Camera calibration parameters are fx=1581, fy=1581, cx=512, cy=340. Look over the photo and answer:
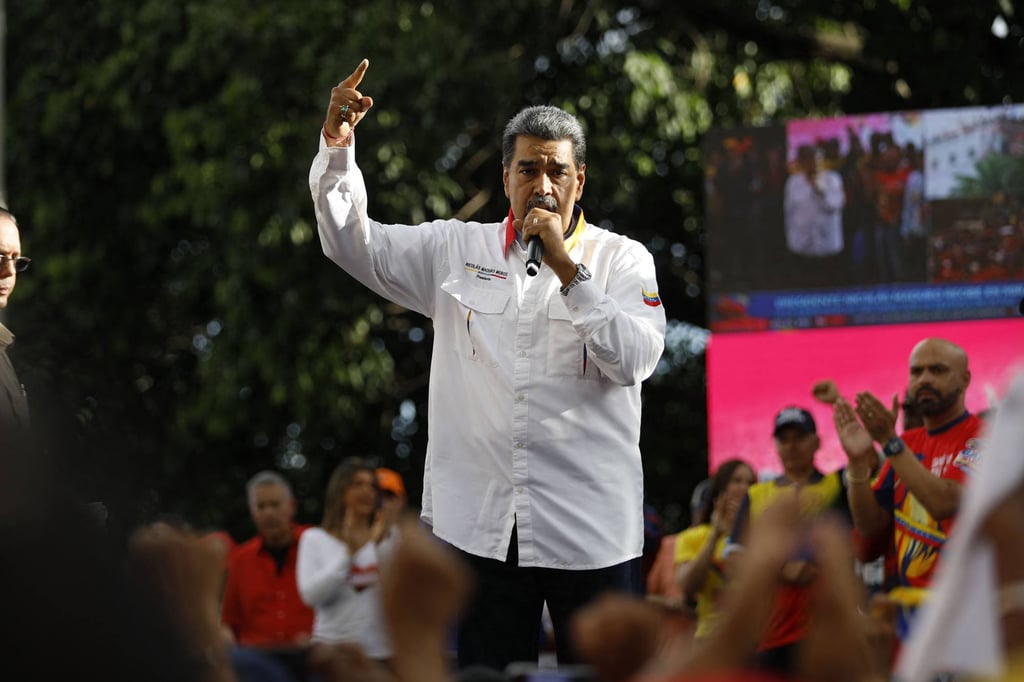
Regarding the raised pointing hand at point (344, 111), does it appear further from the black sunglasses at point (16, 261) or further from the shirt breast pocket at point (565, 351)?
the black sunglasses at point (16, 261)

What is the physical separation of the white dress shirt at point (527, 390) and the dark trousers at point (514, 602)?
37 millimetres

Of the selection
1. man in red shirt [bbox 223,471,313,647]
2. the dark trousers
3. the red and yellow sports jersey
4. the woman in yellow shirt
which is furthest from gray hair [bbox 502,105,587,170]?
man in red shirt [bbox 223,471,313,647]

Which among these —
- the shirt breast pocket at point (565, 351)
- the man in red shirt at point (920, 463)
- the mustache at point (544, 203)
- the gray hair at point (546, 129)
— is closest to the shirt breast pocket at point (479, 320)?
the shirt breast pocket at point (565, 351)

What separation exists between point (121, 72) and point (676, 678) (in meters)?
12.7

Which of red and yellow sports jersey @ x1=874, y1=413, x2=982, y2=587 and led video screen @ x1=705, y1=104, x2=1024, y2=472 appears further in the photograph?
led video screen @ x1=705, y1=104, x2=1024, y2=472

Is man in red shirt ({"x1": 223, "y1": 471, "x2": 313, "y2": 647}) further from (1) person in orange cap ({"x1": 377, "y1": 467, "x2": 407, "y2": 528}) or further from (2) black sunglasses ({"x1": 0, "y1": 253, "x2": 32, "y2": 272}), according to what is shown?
(2) black sunglasses ({"x1": 0, "y1": 253, "x2": 32, "y2": 272})

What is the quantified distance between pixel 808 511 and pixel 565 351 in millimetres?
1462

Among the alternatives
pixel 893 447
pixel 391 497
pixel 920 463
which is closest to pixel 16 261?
pixel 893 447

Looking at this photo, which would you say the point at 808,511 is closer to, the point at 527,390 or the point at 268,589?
the point at 527,390

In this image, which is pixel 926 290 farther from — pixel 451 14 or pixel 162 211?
pixel 162 211

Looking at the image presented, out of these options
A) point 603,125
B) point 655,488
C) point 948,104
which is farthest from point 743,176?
point 655,488

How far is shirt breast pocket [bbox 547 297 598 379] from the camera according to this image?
3877mm

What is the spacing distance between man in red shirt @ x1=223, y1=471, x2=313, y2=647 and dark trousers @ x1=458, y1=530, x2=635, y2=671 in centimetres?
327

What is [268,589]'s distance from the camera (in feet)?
23.6
